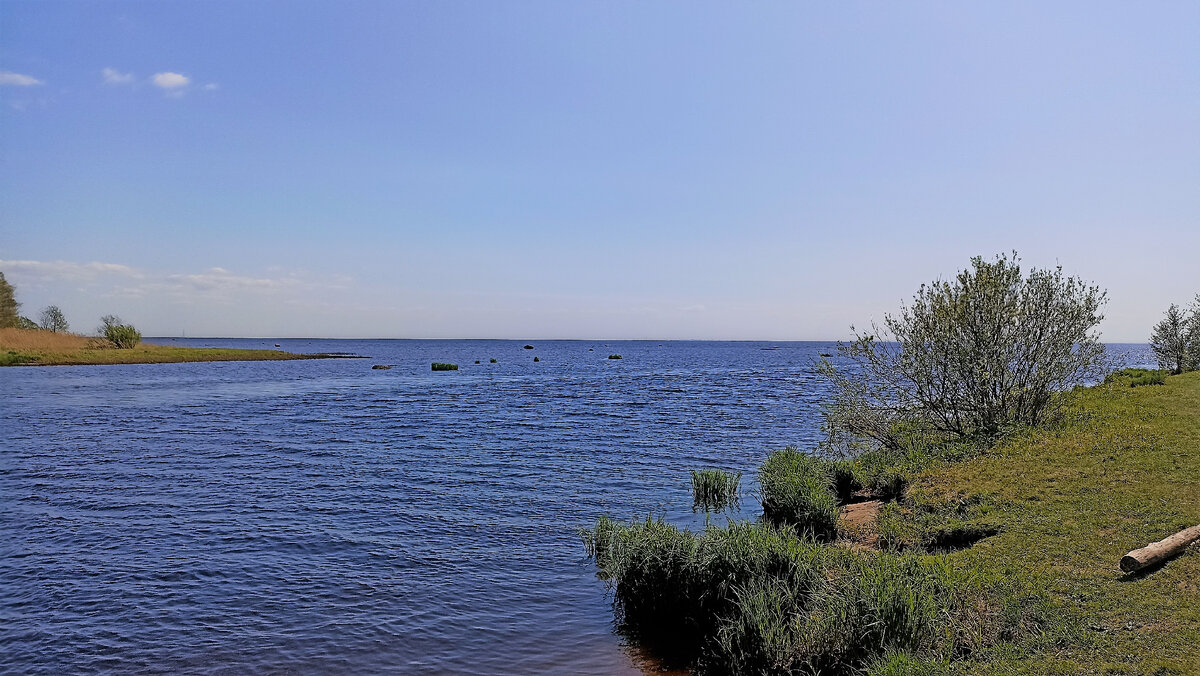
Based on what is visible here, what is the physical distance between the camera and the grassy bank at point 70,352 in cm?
8731

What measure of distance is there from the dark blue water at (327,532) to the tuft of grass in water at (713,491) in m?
0.84

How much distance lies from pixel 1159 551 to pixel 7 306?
135265 mm

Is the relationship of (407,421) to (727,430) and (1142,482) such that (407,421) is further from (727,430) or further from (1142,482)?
(1142,482)

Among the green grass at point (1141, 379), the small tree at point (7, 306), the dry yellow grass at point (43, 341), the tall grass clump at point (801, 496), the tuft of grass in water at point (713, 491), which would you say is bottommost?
the tuft of grass in water at point (713, 491)

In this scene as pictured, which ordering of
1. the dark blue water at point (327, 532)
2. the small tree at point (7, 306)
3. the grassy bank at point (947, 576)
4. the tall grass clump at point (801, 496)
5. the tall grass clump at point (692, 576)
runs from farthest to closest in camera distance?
the small tree at point (7, 306)
the tall grass clump at point (801, 496)
the dark blue water at point (327, 532)
the tall grass clump at point (692, 576)
the grassy bank at point (947, 576)

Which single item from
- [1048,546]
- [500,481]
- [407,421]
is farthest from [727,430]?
[1048,546]

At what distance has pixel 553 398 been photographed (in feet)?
177

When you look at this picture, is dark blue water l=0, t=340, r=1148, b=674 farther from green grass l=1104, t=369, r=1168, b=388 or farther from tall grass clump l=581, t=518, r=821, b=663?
green grass l=1104, t=369, r=1168, b=388

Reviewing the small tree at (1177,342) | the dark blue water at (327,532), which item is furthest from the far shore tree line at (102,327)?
the small tree at (1177,342)

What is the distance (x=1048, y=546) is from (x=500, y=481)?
15650 millimetres

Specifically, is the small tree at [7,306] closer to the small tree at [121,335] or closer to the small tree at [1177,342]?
the small tree at [121,335]

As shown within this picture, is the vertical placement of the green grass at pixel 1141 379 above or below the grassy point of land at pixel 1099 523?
above

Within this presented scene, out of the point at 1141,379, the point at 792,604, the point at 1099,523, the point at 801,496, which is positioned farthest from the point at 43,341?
the point at 1141,379

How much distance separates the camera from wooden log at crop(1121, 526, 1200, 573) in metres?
9.20
